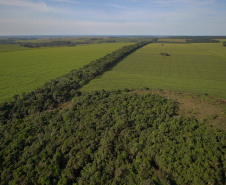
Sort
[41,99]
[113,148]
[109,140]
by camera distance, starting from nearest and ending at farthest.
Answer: [113,148]
[109,140]
[41,99]

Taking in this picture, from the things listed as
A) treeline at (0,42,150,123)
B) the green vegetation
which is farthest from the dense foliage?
treeline at (0,42,150,123)

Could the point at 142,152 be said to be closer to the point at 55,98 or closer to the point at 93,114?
the point at 93,114

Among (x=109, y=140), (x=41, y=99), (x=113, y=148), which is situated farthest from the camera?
(x=41, y=99)

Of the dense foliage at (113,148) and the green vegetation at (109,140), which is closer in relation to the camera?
the dense foliage at (113,148)

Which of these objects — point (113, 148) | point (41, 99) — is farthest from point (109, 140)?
point (41, 99)

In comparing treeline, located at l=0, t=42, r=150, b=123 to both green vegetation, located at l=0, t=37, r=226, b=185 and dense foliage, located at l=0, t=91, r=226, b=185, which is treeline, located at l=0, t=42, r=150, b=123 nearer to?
green vegetation, located at l=0, t=37, r=226, b=185

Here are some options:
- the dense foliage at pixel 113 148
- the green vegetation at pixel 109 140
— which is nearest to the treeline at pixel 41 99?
the green vegetation at pixel 109 140

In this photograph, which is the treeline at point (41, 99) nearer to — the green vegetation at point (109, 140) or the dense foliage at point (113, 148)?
the green vegetation at point (109, 140)

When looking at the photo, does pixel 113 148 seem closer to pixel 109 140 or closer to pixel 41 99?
pixel 109 140
